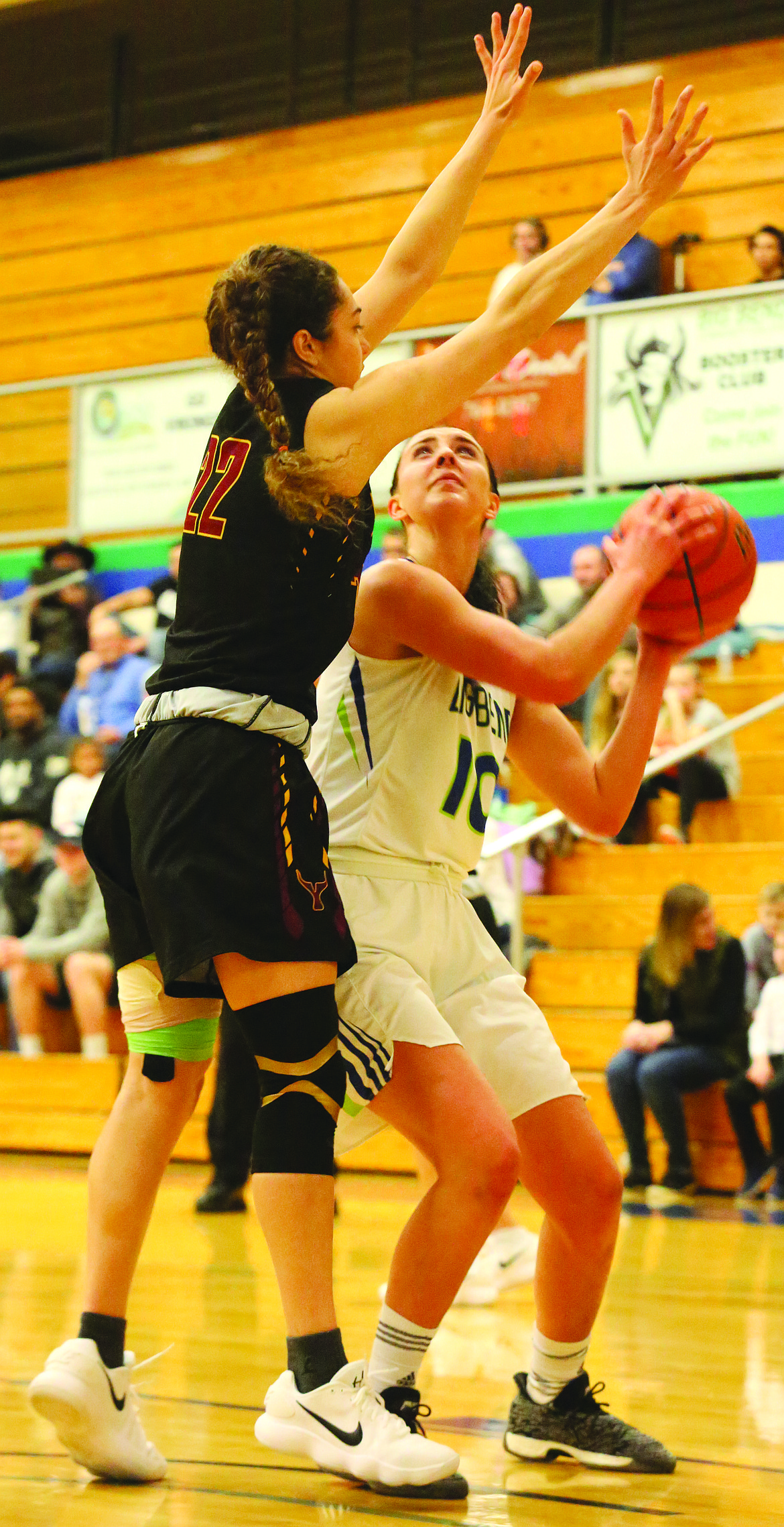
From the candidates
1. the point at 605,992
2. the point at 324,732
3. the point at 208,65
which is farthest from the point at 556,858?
the point at 208,65

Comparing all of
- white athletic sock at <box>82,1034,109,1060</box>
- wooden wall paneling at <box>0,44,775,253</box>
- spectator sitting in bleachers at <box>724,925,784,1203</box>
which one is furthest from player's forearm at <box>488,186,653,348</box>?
wooden wall paneling at <box>0,44,775,253</box>

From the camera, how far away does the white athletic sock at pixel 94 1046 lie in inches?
301

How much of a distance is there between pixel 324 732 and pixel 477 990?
483 mm

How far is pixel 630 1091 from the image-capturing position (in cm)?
636

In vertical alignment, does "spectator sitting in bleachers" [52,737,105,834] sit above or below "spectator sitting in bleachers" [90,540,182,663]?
below

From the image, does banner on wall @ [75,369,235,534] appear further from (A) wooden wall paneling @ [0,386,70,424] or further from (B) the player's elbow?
(B) the player's elbow

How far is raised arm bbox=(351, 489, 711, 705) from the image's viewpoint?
94.3 inches

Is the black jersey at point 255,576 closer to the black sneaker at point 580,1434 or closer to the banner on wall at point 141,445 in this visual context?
the black sneaker at point 580,1434

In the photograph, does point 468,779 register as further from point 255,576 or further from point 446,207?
point 446,207

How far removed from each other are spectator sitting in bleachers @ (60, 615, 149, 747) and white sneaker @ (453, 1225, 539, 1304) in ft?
16.0

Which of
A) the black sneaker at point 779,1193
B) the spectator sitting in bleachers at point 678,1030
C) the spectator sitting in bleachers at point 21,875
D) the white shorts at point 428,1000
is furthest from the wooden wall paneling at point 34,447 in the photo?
the white shorts at point 428,1000

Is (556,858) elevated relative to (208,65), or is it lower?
lower

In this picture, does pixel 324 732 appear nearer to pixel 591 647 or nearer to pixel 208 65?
pixel 591 647

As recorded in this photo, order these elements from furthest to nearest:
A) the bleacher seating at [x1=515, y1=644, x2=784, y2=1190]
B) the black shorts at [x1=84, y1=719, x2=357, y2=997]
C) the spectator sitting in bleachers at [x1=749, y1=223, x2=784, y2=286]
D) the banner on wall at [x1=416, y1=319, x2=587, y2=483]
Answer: the banner on wall at [x1=416, y1=319, x2=587, y2=483], the spectator sitting in bleachers at [x1=749, y1=223, x2=784, y2=286], the bleacher seating at [x1=515, y1=644, x2=784, y2=1190], the black shorts at [x1=84, y1=719, x2=357, y2=997]
